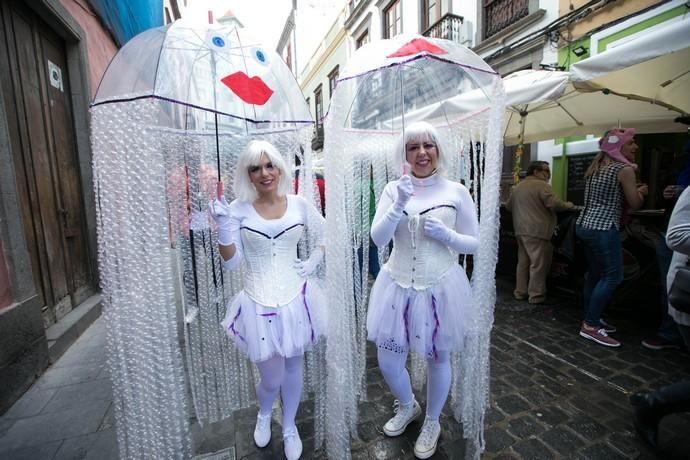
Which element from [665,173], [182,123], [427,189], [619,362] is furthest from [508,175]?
[182,123]

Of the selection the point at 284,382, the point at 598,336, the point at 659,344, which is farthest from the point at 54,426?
the point at 659,344

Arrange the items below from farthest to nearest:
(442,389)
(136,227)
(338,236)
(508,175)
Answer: (508,175) → (442,389) → (338,236) → (136,227)

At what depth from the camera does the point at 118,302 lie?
1.47 m

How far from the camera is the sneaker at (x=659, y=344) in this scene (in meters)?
2.96

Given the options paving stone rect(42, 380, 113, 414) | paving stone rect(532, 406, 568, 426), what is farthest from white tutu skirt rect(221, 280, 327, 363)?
paving stone rect(532, 406, 568, 426)

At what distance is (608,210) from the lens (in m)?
3.06

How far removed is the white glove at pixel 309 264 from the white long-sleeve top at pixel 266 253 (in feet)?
0.13

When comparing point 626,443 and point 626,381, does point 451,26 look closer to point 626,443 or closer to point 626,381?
point 626,381

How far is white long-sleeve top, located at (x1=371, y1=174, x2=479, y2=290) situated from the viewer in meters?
1.74

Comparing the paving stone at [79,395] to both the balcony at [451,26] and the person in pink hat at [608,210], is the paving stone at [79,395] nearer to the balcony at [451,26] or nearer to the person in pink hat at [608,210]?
the person in pink hat at [608,210]

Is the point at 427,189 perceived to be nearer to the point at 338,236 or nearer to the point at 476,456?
the point at 338,236

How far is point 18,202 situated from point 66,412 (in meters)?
1.58

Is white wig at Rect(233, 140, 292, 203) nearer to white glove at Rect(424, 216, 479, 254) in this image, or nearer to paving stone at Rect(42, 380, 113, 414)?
white glove at Rect(424, 216, 479, 254)

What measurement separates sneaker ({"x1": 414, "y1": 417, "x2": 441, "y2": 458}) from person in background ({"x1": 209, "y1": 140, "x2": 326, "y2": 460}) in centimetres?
67
